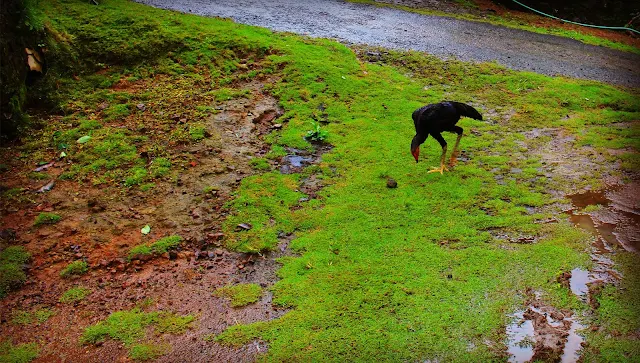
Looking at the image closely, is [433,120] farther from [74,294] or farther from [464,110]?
[74,294]

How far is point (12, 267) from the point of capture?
A: 4.93 m

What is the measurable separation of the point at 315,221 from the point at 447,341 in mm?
2192

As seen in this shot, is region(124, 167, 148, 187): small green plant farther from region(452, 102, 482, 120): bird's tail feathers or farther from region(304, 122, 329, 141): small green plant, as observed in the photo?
region(452, 102, 482, 120): bird's tail feathers

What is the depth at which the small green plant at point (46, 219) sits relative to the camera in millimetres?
5543

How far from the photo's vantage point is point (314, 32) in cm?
1110

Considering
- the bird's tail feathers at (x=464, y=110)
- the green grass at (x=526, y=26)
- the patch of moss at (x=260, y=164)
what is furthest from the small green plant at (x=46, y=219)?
the green grass at (x=526, y=26)

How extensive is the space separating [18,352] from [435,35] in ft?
35.6

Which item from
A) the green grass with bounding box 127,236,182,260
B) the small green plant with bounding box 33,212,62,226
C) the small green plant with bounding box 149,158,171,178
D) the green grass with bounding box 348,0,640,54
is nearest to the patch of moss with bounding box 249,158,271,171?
the small green plant with bounding box 149,158,171,178

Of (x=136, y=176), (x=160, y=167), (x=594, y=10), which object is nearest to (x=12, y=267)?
(x=136, y=176)

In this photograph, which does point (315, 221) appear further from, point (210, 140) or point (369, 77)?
point (369, 77)

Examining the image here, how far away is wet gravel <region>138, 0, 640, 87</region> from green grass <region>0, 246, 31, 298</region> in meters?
7.63

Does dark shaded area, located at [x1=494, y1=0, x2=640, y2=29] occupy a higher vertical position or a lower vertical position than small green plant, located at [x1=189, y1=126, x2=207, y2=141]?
higher

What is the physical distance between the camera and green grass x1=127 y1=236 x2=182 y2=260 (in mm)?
5246

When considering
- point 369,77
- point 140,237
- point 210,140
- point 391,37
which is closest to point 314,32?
point 391,37
